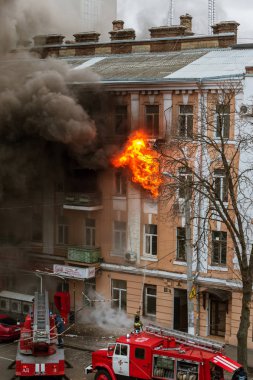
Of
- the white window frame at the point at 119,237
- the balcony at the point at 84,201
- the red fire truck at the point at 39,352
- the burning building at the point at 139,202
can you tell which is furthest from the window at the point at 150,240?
the red fire truck at the point at 39,352

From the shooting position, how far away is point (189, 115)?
70.6 ft

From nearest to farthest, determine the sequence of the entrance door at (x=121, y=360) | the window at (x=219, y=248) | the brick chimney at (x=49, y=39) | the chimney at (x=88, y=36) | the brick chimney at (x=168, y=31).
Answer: the entrance door at (x=121, y=360) → the window at (x=219, y=248) → the brick chimney at (x=168, y=31) → the brick chimney at (x=49, y=39) → the chimney at (x=88, y=36)

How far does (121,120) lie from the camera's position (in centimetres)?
2309

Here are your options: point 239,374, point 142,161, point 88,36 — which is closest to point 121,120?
point 142,161

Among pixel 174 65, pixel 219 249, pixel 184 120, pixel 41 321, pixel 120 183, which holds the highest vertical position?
pixel 174 65

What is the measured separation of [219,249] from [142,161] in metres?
4.09

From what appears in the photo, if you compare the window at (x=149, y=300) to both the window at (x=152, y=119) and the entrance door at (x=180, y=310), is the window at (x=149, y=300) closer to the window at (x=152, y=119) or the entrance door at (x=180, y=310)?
the entrance door at (x=180, y=310)

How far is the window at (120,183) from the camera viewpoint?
912 inches

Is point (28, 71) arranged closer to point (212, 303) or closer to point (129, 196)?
point (129, 196)

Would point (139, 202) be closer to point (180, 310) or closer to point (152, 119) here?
point (152, 119)

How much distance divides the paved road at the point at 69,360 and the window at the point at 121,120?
8.05m

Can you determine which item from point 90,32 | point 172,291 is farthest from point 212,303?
point 90,32

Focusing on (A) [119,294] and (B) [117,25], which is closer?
(A) [119,294]

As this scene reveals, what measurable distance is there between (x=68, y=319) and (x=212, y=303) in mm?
5598
